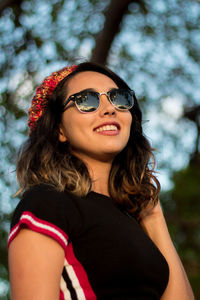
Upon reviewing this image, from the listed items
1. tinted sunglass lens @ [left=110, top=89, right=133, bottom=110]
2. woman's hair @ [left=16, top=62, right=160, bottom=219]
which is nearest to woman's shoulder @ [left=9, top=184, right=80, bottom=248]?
woman's hair @ [left=16, top=62, right=160, bottom=219]

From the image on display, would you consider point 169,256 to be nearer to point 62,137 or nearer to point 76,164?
point 76,164

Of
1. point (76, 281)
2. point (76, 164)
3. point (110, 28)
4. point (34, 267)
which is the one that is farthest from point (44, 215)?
point (110, 28)

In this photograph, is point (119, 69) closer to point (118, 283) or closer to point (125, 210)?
point (125, 210)

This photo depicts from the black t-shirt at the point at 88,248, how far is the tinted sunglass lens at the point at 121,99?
0.63 m

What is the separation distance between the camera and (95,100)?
7.04ft

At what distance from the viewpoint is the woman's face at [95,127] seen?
210cm

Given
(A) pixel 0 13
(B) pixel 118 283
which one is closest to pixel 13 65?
(A) pixel 0 13

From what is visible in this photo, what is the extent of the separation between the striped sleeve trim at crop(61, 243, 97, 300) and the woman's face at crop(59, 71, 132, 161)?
1.99 feet

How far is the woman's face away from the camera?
2.10 meters

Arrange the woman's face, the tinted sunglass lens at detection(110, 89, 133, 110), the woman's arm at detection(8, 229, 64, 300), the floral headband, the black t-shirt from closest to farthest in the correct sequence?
the woman's arm at detection(8, 229, 64, 300) → the black t-shirt → the woman's face → the tinted sunglass lens at detection(110, 89, 133, 110) → the floral headband

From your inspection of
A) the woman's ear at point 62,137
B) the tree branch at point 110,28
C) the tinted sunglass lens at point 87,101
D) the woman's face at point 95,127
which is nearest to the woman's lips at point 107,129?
the woman's face at point 95,127

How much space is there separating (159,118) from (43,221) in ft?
21.2

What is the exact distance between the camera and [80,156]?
219 cm

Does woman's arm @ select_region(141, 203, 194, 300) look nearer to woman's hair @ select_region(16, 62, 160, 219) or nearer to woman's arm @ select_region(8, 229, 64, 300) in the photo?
woman's hair @ select_region(16, 62, 160, 219)
